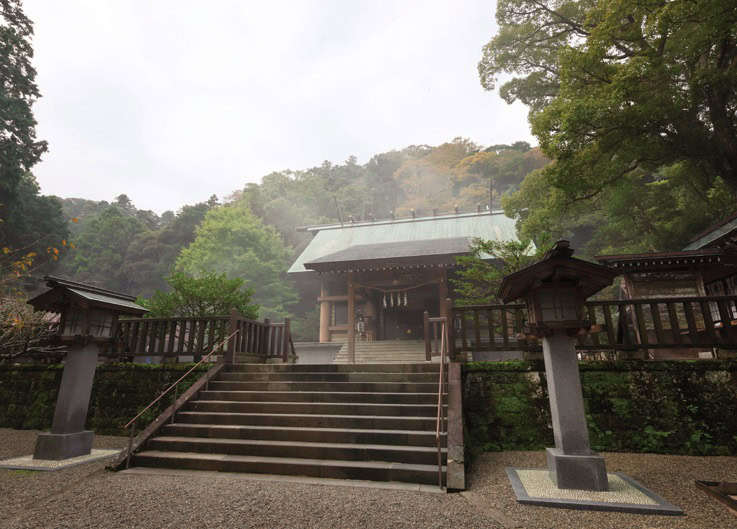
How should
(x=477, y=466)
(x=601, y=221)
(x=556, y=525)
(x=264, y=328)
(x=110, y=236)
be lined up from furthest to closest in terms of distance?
(x=110, y=236)
(x=601, y=221)
(x=264, y=328)
(x=477, y=466)
(x=556, y=525)

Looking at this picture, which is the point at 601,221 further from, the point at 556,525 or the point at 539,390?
the point at 556,525

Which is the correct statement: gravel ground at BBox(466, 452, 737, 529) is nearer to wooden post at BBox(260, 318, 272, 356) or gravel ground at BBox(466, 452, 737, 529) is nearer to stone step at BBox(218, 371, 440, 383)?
stone step at BBox(218, 371, 440, 383)

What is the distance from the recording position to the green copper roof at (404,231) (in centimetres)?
1981

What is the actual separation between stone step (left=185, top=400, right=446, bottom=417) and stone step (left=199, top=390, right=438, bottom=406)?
0.15m

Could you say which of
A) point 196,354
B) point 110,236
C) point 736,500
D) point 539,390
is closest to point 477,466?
point 539,390

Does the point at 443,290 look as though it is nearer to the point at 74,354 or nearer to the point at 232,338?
the point at 232,338

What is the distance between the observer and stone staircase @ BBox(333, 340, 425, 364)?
13.9 m

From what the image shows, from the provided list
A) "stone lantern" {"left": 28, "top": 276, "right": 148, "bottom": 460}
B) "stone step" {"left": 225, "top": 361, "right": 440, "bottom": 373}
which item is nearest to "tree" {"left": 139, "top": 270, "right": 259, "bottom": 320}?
"stone step" {"left": 225, "top": 361, "right": 440, "bottom": 373}

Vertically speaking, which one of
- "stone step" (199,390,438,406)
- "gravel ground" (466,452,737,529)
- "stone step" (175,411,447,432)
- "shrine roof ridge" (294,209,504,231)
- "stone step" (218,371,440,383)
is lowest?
"gravel ground" (466,452,737,529)

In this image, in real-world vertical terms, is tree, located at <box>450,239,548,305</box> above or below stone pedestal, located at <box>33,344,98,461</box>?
above

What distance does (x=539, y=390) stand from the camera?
5.96 metres

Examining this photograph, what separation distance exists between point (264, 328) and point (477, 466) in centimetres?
603

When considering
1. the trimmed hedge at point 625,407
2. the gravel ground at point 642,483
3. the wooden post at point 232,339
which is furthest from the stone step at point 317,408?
the wooden post at point 232,339

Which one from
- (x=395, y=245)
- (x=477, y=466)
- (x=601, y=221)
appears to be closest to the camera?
(x=477, y=466)
